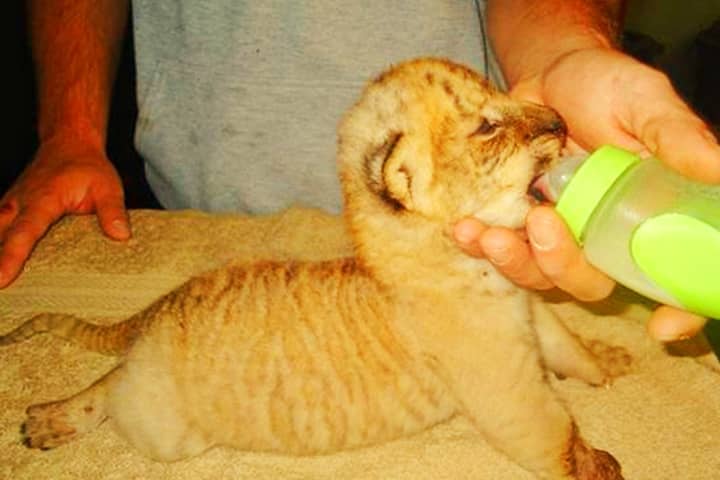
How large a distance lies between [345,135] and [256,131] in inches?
33.5

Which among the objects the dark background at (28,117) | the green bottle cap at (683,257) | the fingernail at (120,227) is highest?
the green bottle cap at (683,257)

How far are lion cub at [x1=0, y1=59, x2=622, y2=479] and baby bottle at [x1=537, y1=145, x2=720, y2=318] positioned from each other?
1.05ft

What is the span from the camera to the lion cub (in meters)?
1.50

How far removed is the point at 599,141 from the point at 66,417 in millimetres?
1407

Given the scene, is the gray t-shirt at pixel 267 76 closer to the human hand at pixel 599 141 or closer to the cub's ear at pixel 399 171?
the human hand at pixel 599 141

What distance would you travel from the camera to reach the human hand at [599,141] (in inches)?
49.5

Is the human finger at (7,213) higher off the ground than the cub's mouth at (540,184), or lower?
lower

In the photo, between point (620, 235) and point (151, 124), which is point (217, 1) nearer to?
point (151, 124)

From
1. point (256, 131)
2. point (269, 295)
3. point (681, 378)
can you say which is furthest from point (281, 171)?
point (681, 378)

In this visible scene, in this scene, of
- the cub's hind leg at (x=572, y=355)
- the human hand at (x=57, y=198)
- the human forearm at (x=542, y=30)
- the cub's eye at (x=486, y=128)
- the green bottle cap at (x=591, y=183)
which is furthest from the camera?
the human hand at (x=57, y=198)

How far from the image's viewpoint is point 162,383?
159 centimetres

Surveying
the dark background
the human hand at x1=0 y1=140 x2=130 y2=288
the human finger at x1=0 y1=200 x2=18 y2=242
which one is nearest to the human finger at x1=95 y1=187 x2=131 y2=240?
the human hand at x1=0 y1=140 x2=130 y2=288

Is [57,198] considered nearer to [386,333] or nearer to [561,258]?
[386,333]

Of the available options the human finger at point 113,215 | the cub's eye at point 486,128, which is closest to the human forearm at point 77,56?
the human finger at point 113,215
